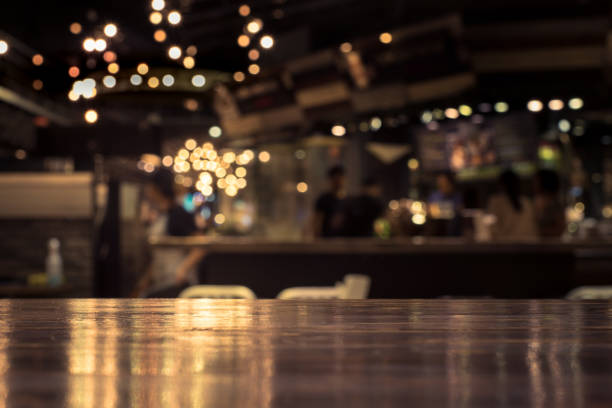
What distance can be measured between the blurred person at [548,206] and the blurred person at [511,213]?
0.30ft

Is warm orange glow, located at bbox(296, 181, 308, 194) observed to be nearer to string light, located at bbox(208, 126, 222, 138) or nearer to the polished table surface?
string light, located at bbox(208, 126, 222, 138)

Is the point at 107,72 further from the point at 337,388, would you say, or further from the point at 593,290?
the point at 337,388

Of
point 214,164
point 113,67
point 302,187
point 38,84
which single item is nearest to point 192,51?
point 113,67

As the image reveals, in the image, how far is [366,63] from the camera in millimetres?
7496

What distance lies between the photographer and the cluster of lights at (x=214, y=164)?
450 inches

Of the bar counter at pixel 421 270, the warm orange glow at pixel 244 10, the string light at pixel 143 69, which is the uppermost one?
the warm orange glow at pixel 244 10

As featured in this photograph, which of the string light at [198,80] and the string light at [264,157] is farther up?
the string light at [264,157]

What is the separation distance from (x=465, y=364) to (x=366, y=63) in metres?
7.34

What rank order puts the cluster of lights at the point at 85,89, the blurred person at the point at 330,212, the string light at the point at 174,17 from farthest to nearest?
the blurred person at the point at 330,212
the cluster of lights at the point at 85,89
the string light at the point at 174,17

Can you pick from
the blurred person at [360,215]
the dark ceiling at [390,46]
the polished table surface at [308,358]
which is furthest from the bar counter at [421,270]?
the polished table surface at [308,358]

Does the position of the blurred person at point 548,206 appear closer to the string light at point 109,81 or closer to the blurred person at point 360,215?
the blurred person at point 360,215

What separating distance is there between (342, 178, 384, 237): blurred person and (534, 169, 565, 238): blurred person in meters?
1.41

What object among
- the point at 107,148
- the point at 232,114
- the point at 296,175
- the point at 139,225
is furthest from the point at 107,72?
the point at 107,148

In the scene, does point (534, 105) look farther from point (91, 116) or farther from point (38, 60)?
point (38, 60)
